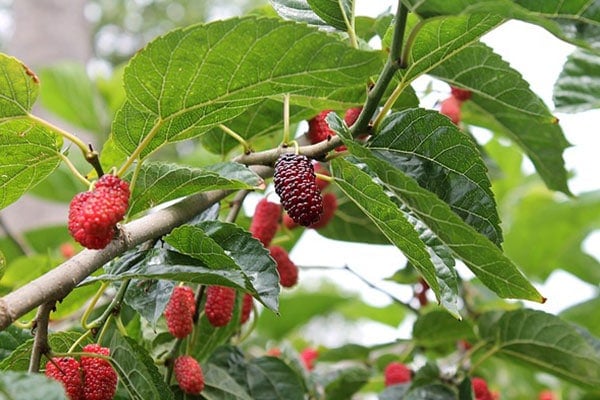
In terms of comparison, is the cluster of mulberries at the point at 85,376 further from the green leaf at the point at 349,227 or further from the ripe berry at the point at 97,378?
the green leaf at the point at 349,227

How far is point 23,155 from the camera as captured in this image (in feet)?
2.38

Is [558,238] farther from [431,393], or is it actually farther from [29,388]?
[29,388]

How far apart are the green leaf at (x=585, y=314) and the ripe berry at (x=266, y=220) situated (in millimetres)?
729

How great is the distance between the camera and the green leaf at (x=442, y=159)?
733 millimetres

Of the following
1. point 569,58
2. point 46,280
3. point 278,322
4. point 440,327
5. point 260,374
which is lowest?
point 278,322

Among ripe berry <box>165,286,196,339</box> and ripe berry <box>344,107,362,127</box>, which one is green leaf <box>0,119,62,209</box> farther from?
ripe berry <box>344,107,362,127</box>

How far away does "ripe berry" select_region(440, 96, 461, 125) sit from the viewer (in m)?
1.15

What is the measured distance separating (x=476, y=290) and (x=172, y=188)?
3.29 feet

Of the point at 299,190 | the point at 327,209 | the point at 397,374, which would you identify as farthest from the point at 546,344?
the point at 299,190

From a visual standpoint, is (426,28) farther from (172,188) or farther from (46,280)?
(46,280)

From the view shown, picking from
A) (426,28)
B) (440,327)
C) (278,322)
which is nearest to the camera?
(426,28)

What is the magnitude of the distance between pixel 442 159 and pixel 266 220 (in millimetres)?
317

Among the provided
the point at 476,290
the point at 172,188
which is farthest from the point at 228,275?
the point at 476,290

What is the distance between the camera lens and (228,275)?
65 centimetres
